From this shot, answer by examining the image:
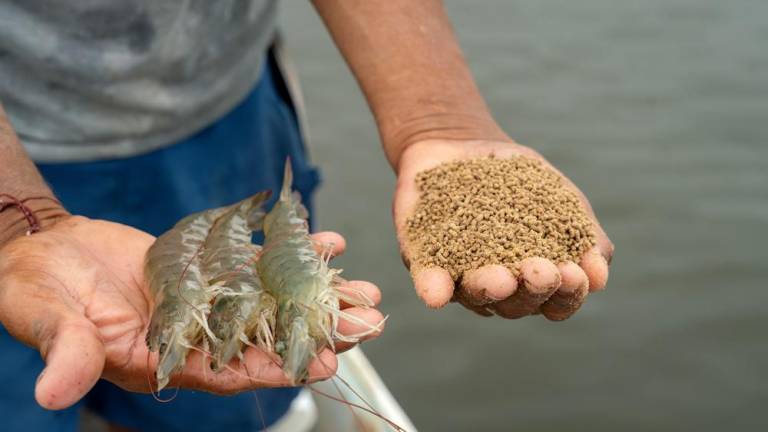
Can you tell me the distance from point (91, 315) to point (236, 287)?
58cm

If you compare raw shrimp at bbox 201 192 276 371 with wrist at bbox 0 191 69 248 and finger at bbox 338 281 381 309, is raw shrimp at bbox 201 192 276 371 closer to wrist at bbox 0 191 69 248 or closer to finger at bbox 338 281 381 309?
finger at bbox 338 281 381 309

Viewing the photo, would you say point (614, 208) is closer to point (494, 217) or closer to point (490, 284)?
point (494, 217)

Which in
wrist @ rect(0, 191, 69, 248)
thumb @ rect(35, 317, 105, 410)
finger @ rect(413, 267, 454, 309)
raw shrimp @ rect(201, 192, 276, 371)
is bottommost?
Result: thumb @ rect(35, 317, 105, 410)

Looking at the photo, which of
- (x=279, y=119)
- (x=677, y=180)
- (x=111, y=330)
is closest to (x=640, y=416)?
(x=677, y=180)

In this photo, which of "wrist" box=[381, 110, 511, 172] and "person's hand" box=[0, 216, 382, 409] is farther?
"wrist" box=[381, 110, 511, 172]

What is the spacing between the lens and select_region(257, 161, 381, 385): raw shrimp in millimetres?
2232

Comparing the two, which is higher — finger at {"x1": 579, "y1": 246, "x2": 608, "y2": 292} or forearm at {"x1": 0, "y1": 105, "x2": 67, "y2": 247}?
finger at {"x1": 579, "y1": 246, "x2": 608, "y2": 292}

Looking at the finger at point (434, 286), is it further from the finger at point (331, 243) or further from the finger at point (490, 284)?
the finger at point (331, 243)

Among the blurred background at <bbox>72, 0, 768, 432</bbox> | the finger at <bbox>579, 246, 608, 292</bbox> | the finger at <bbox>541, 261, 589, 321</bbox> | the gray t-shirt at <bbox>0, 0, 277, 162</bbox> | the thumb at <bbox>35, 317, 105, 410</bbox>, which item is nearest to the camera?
the thumb at <bbox>35, 317, 105, 410</bbox>

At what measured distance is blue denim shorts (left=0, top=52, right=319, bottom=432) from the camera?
277 cm

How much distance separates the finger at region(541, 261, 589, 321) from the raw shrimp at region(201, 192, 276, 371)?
80 cm

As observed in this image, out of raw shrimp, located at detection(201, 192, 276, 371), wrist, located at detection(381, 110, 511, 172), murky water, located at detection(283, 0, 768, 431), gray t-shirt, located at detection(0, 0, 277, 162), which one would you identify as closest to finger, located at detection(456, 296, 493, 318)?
raw shrimp, located at detection(201, 192, 276, 371)

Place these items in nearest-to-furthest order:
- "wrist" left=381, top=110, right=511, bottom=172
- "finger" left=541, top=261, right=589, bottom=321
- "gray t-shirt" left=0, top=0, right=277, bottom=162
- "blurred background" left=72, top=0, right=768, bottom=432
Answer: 1. "finger" left=541, top=261, right=589, bottom=321
2. "gray t-shirt" left=0, top=0, right=277, bottom=162
3. "wrist" left=381, top=110, right=511, bottom=172
4. "blurred background" left=72, top=0, right=768, bottom=432

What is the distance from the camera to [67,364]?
1.80m
